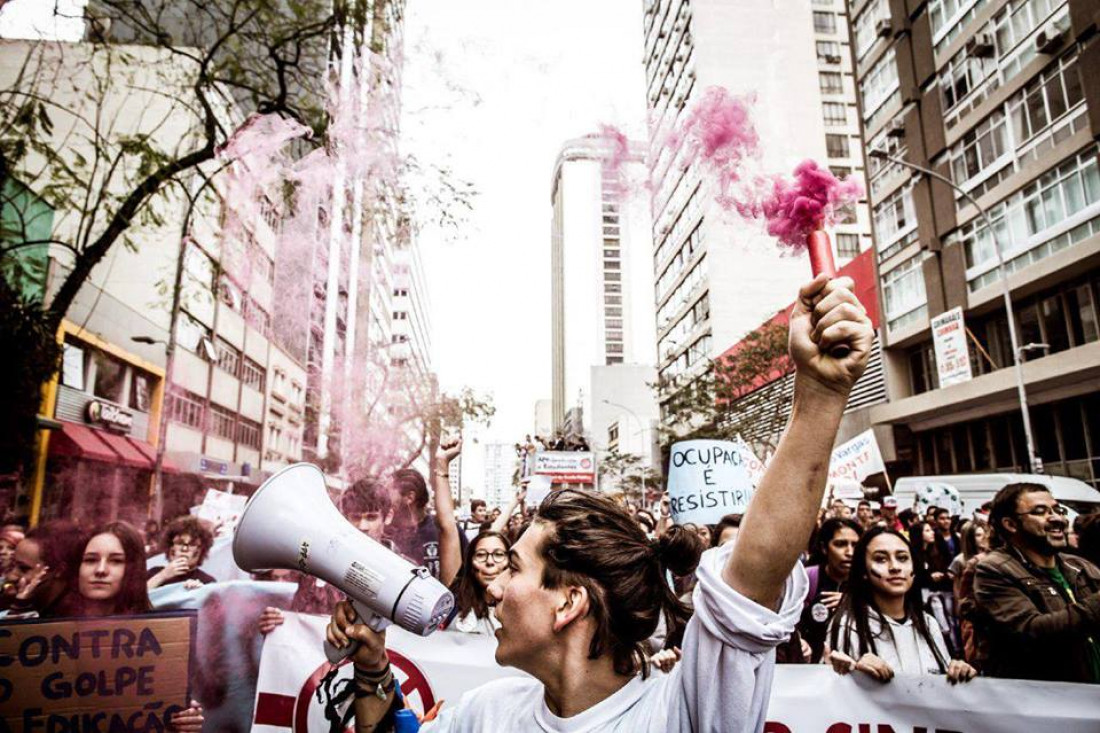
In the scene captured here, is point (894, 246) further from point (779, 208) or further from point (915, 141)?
point (779, 208)

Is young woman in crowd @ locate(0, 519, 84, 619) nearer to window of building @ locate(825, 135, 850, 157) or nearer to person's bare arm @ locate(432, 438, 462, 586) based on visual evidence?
person's bare arm @ locate(432, 438, 462, 586)

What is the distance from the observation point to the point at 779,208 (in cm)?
140

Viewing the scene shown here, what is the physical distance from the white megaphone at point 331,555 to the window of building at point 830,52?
148 feet

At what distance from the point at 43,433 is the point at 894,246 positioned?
83.7 ft

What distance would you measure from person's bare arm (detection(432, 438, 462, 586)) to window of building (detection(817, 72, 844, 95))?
42.6 m

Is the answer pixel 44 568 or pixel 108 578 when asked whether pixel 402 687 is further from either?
pixel 44 568

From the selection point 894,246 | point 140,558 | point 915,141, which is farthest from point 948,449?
point 140,558

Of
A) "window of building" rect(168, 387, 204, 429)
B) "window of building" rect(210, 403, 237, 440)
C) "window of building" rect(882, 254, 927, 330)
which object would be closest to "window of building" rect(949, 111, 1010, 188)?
"window of building" rect(882, 254, 927, 330)

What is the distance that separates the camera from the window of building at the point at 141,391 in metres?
17.7

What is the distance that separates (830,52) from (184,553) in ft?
146

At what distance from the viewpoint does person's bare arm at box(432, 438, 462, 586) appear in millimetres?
3686

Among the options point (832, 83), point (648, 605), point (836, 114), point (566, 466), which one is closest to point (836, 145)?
point (836, 114)

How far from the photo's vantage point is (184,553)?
400 cm

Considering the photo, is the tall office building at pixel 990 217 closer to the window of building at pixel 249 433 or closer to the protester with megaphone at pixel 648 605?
the protester with megaphone at pixel 648 605
